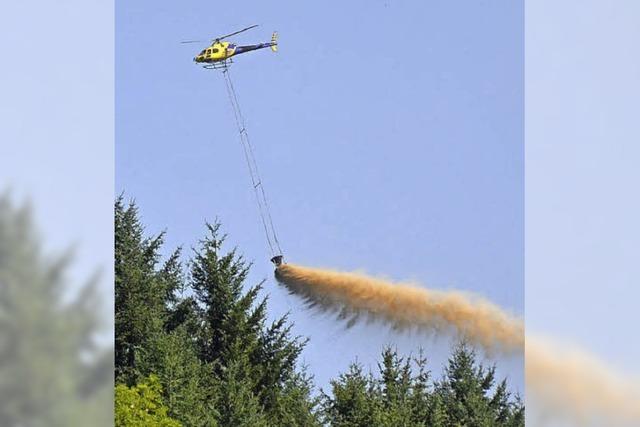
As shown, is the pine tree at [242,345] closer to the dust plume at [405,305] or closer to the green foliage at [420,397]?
the green foliage at [420,397]

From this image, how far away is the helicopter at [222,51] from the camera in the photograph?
28.2 ft

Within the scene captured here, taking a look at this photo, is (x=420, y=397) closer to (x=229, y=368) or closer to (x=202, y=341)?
(x=229, y=368)

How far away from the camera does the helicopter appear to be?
8.59m

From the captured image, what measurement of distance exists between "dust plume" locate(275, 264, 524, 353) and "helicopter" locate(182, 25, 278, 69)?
118 centimetres

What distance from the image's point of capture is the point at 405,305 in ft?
28.5

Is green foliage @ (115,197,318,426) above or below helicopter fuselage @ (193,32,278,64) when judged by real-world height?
below

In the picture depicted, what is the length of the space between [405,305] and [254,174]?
3.64 ft

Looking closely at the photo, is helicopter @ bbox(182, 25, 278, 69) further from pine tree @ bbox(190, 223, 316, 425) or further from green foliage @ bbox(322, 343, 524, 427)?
green foliage @ bbox(322, 343, 524, 427)

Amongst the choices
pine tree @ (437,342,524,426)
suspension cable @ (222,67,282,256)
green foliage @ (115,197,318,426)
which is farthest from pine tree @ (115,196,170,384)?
pine tree @ (437,342,524,426)

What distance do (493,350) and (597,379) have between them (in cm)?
154

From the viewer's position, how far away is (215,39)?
859cm

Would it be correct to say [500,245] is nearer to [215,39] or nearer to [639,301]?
[639,301]

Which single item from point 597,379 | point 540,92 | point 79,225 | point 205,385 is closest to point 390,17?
point 540,92

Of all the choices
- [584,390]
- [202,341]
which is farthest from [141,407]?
[584,390]
